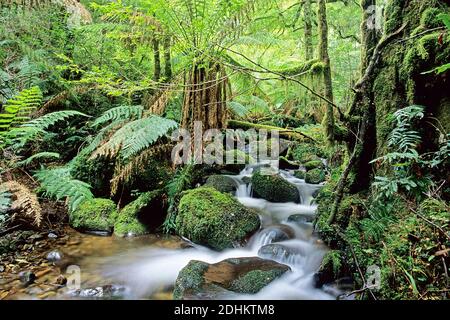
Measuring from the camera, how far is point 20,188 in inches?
105

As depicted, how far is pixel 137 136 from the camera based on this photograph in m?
3.45

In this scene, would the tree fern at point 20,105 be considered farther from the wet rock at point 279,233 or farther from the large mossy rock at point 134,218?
the wet rock at point 279,233

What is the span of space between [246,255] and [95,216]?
6.70 feet

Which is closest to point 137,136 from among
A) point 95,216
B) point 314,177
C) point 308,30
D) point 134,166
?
point 134,166

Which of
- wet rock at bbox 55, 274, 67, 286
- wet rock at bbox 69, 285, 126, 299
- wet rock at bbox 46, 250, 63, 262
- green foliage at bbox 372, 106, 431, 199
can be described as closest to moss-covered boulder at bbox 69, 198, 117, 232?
wet rock at bbox 46, 250, 63, 262

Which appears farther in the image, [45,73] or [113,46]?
[113,46]

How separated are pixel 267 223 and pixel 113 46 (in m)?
4.42

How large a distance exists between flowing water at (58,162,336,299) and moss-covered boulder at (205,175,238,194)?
2.33 feet

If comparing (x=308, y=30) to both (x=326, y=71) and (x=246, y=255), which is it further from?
(x=246, y=255)

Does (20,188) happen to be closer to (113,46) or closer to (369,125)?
(369,125)

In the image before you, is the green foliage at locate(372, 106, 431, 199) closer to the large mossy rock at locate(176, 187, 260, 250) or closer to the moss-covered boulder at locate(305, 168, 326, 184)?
the large mossy rock at locate(176, 187, 260, 250)

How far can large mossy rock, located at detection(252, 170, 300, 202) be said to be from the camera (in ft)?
13.7

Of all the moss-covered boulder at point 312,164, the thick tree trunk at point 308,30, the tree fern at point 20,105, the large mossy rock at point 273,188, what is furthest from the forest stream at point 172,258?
the thick tree trunk at point 308,30
